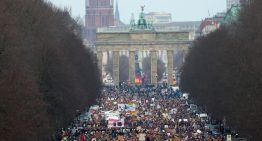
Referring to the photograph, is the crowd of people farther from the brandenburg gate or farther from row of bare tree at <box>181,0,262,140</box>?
the brandenburg gate

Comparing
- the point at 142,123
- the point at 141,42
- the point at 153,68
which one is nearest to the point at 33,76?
the point at 142,123

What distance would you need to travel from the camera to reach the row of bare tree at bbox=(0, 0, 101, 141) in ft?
156

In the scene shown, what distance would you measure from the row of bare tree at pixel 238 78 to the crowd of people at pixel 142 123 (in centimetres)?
178

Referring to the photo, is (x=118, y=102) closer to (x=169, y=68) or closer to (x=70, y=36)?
(x=70, y=36)

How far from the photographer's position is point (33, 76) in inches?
2288

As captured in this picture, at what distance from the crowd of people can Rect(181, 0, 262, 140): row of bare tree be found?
70.1 inches

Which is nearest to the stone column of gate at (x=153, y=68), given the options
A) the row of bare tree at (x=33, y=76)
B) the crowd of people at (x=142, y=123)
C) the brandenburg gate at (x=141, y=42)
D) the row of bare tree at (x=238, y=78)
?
the brandenburg gate at (x=141, y=42)

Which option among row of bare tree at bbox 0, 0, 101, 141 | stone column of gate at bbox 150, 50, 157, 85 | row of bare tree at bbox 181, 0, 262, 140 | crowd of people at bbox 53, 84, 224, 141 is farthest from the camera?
stone column of gate at bbox 150, 50, 157, 85

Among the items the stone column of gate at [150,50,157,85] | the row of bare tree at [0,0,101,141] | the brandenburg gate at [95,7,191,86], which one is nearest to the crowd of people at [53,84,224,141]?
the row of bare tree at [0,0,101,141]

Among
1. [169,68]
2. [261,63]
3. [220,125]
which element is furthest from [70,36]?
[169,68]

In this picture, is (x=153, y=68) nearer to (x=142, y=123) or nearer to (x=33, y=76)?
(x=142, y=123)

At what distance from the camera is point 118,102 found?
110 meters

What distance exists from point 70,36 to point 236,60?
112 feet

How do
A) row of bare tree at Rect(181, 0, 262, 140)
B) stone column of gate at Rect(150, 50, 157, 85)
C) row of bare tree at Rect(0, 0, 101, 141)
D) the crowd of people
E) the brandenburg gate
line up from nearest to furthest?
row of bare tree at Rect(0, 0, 101, 141) < row of bare tree at Rect(181, 0, 262, 140) < the crowd of people < stone column of gate at Rect(150, 50, 157, 85) < the brandenburg gate
